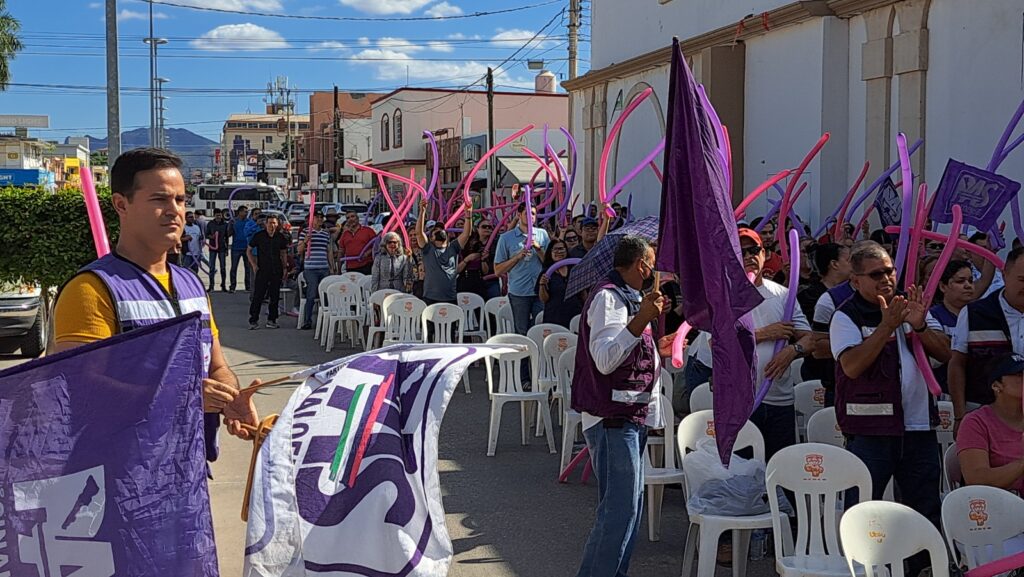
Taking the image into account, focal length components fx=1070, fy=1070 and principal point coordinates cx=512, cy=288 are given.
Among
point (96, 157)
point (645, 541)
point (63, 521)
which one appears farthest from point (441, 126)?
point (96, 157)

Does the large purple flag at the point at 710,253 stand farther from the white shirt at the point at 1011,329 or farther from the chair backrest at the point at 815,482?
the white shirt at the point at 1011,329

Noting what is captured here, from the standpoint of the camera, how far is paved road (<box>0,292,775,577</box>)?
6223 mm

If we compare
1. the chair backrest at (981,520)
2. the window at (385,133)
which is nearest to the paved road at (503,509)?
the chair backrest at (981,520)

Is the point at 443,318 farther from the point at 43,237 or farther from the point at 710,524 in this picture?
the point at 710,524

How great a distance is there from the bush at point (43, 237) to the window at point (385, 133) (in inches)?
1792

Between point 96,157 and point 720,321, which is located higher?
point 96,157

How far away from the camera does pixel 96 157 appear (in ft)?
458

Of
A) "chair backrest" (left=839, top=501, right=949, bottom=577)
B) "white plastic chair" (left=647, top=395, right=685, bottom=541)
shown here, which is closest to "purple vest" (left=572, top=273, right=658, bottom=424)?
"chair backrest" (left=839, top=501, right=949, bottom=577)

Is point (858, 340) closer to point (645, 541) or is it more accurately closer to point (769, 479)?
point (769, 479)

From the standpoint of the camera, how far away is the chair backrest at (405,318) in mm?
12391

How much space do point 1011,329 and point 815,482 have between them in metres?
1.67

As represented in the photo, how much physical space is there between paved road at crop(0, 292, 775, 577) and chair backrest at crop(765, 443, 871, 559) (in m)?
1.05

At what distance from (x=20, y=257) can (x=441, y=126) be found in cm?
4287

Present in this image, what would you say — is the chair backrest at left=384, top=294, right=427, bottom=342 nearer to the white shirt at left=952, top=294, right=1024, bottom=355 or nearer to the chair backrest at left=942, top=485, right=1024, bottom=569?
the white shirt at left=952, top=294, right=1024, bottom=355
